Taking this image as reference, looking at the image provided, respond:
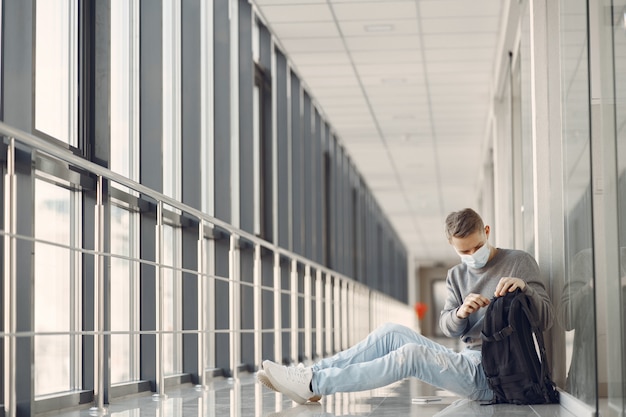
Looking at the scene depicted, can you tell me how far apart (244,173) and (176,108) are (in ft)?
3.66

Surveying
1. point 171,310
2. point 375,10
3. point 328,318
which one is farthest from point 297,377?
point 328,318

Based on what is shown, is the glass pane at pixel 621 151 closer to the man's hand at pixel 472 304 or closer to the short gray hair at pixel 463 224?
the man's hand at pixel 472 304

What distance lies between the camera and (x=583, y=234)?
2445 mm

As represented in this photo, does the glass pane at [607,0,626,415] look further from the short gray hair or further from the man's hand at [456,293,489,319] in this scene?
the short gray hair

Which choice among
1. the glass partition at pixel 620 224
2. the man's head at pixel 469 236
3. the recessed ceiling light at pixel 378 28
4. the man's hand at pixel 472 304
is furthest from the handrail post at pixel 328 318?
the glass partition at pixel 620 224

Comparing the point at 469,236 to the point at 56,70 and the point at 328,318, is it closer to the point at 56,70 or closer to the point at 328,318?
the point at 56,70

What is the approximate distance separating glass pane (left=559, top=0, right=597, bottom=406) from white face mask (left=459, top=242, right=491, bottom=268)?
0.25m

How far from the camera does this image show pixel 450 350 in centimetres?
292

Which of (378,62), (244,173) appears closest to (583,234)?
(244,173)

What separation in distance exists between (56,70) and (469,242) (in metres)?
1.46

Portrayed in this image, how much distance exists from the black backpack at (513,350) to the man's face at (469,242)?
0.22 m

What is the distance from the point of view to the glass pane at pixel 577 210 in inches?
93.5

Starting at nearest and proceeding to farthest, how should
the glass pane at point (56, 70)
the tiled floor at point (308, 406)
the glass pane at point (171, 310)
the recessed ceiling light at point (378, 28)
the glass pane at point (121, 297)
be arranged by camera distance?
1. the tiled floor at point (308, 406)
2. the glass pane at point (56, 70)
3. the glass pane at point (121, 297)
4. the glass pane at point (171, 310)
5. the recessed ceiling light at point (378, 28)

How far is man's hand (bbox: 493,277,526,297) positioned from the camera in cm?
276
